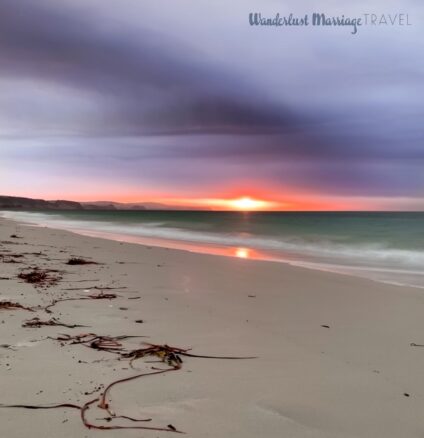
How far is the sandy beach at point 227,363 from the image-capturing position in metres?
2.16

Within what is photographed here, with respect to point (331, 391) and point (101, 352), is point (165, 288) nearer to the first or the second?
point (101, 352)

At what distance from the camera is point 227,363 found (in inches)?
116

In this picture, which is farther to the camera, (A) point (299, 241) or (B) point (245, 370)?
(A) point (299, 241)

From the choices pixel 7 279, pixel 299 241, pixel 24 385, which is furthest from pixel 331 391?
pixel 299 241

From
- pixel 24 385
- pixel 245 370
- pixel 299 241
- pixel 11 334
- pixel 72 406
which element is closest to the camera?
pixel 72 406

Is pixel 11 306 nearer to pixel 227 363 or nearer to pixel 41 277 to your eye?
pixel 41 277

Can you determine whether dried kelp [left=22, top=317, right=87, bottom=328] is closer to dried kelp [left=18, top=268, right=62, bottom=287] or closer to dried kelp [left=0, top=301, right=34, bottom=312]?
dried kelp [left=0, top=301, right=34, bottom=312]

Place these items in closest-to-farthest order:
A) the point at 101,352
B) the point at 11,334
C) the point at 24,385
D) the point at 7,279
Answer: the point at 24,385 < the point at 101,352 < the point at 11,334 < the point at 7,279

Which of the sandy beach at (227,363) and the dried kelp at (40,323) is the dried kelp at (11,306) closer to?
the sandy beach at (227,363)

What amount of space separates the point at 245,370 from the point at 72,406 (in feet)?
3.86

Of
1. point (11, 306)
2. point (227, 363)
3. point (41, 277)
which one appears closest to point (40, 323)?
point (11, 306)

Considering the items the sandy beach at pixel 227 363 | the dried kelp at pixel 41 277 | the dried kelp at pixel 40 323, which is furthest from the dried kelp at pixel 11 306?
the dried kelp at pixel 41 277

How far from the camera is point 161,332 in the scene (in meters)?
3.65

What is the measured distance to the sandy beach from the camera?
85.0 inches
